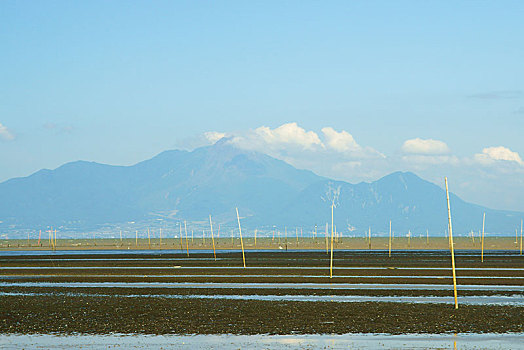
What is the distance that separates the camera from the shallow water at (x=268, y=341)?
24.3 metres

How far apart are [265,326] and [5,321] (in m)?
9.80

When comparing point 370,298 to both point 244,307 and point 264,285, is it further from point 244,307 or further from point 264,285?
point 264,285

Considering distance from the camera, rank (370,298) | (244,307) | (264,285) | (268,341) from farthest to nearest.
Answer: (264,285), (370,298), (244,307), (268,341)

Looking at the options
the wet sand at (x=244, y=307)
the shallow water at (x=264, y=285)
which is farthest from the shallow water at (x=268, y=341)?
the shallow water at (x=264, y=285)

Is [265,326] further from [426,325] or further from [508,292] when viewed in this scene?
[508,292]

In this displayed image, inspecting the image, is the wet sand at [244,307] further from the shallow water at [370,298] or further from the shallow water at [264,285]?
the shallow water at [370,298]

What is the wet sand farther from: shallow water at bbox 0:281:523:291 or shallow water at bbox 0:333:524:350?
shallow water at bbox 0:333:524:350

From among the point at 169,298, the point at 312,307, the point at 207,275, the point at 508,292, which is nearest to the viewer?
the point at 312,307

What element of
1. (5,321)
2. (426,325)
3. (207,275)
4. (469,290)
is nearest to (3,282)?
(207,275)

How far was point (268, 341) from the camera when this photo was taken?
2548 centimetres

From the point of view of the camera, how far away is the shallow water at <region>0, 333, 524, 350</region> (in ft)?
79.8

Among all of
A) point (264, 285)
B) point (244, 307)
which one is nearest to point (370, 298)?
point (244, 307)

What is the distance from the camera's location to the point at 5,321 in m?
30.6

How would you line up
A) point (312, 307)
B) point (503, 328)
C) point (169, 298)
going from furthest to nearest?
point (169, 298), point (312, 307), point (503, 328)
